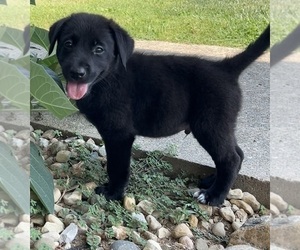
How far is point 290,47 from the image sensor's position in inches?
31.2

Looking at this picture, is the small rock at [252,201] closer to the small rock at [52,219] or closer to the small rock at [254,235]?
the small rock at [254,235]

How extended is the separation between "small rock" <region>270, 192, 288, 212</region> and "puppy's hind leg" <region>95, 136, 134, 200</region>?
2.32 feet

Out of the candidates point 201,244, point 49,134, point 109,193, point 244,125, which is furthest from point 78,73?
point 244,125

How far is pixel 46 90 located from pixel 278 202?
0.49 metres

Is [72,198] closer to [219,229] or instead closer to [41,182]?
[41,182]

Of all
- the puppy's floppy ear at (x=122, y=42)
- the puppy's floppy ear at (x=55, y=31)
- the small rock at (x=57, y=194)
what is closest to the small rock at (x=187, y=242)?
the small rock at (x=57, y=194)

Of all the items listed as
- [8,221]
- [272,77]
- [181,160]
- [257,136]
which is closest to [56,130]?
[181,160]

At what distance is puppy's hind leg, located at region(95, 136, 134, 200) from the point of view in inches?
58.4

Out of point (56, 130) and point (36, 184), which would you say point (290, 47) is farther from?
point (56, 130)

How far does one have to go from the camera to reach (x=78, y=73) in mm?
1243

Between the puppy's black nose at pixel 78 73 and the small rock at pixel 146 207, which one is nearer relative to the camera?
the puppy's black nose at pixel 78 73

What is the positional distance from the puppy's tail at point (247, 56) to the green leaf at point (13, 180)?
0.74 m

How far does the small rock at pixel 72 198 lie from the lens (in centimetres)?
150

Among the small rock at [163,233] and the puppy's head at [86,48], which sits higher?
the puppy's head at [86,48]
